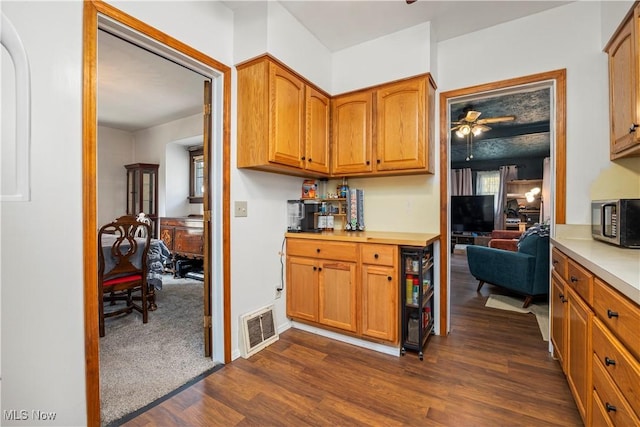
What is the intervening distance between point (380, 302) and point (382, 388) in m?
0.59

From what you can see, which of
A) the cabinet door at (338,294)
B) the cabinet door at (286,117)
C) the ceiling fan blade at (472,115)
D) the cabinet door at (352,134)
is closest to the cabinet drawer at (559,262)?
the cabinet door at (338,294)

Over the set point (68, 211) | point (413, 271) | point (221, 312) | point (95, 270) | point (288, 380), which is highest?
point (68, 211)

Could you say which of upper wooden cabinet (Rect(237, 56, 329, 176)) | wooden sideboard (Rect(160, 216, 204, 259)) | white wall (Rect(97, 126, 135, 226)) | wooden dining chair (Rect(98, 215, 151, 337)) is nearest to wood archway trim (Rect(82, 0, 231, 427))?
upper wooden cabinet (Rect(237, 56, 329, 176))

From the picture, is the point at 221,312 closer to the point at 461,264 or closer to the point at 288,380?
the point at 288,380

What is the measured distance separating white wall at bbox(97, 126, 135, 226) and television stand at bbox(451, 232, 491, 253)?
7829 millimetres

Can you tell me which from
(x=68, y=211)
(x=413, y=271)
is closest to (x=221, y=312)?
(x=68, y=211)

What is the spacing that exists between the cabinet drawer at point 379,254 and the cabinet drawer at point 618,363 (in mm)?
1137

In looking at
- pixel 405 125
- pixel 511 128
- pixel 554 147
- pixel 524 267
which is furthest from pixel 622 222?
pixel 511 128

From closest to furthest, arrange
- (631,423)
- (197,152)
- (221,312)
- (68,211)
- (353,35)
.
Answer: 1. (631,423)
2. (68,211)
3. (221,312)
4. (353,35)
5. (197,152)

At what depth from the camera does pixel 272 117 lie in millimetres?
2148

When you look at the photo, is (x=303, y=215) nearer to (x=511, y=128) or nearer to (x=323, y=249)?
(x=323, y=249)

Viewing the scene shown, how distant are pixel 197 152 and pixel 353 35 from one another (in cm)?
395

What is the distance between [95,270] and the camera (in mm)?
1479

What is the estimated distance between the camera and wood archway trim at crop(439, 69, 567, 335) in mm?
2217
